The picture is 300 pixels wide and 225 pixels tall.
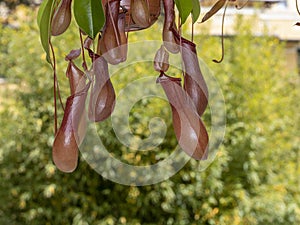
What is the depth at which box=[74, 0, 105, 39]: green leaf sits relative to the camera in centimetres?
37

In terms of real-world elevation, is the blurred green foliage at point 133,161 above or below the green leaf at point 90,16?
below

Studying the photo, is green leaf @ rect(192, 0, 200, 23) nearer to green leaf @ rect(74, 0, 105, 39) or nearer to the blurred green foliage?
green leaf @ rect(74, 0, 105, 39)

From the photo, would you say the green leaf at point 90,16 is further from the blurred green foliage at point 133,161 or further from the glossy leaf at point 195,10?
the blurred green foliage at point 133,161

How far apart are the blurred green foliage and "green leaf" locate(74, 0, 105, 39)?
172cm

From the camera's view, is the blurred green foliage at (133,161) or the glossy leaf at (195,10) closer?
the glossy leaf at (195,10)

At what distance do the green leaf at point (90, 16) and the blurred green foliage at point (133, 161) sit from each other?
1.72m

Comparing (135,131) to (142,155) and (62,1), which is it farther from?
(62,1)

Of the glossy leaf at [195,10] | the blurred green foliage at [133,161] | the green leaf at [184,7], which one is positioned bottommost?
the blurred green foliage at [133,161]

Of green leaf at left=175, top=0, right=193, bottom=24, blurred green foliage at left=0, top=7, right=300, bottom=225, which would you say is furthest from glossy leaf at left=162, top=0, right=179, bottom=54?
blurred green foliage at left=0, top=7, right=300, bottom=225

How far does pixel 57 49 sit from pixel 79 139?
200cm

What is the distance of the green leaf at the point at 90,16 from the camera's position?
367mm

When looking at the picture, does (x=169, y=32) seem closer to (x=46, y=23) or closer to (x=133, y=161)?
(x=46, y=23)

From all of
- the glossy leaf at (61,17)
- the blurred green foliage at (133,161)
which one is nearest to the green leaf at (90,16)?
the glossy leaf at (61,17)

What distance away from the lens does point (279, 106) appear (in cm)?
265
